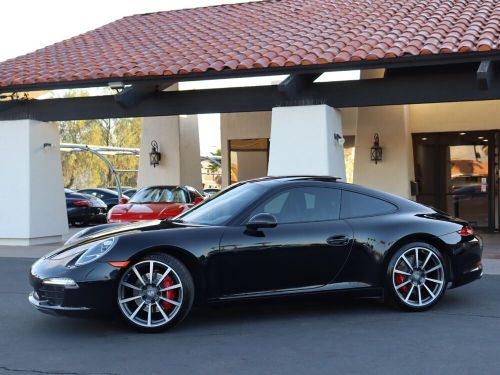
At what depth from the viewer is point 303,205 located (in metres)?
6.37

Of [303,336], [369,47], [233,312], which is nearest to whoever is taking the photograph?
[303,336]

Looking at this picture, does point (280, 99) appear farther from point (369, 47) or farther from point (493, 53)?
point (493, 53)

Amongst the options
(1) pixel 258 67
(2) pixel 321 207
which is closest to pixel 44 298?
(2) pixel 321 207

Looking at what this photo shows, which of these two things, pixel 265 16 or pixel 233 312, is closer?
pixel 233 312

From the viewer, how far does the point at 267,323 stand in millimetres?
6109

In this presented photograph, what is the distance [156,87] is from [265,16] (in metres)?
3.73

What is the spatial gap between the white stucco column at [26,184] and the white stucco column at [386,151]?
694 centimetres

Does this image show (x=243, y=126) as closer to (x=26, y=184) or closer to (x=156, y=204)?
(x=156, y=204)

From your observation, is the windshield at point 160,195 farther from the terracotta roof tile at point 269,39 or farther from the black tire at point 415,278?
the black tire at point 415,278

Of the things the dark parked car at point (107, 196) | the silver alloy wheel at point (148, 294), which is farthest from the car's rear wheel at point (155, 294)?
the dark parked car at point (107, 196)

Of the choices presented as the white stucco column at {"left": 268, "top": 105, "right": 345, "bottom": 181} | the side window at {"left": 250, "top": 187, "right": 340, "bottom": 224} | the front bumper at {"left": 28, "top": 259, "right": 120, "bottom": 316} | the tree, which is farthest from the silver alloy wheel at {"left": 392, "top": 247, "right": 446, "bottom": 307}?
the tree

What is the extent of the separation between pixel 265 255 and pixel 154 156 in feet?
44.0

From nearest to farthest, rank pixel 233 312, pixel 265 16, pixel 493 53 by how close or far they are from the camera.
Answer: pixel 233 312 → pixel 493 53 → pixel 265 16

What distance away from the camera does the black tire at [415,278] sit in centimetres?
637
